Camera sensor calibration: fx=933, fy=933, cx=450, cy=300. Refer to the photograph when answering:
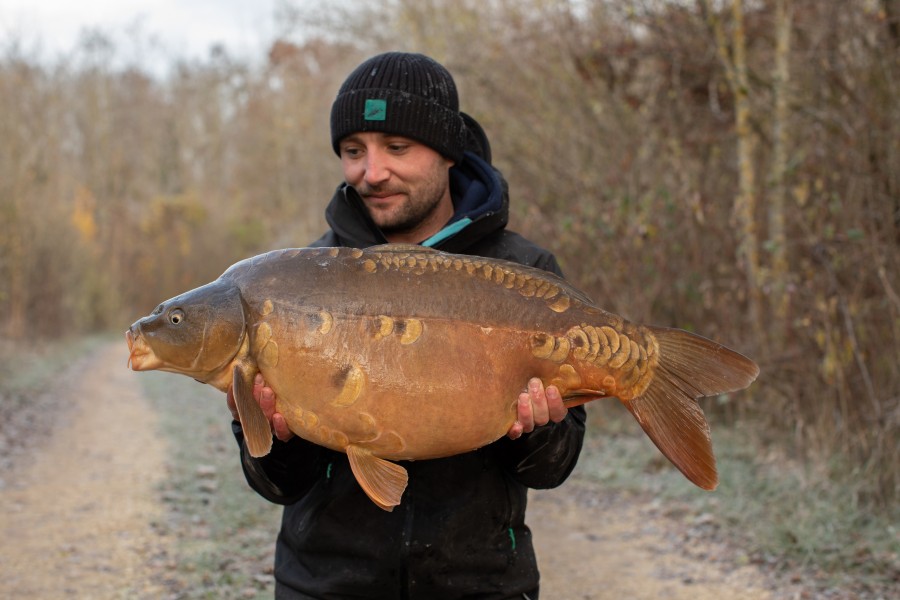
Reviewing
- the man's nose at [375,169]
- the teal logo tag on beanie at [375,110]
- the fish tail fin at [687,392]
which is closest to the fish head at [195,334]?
the man's nose at [375,169]

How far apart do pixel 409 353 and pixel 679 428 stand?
2.02 ft

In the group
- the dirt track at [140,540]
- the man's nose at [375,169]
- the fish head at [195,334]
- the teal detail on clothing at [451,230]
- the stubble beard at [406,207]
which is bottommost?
the dirt track at [140,540]

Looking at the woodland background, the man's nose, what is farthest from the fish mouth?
the woodland background

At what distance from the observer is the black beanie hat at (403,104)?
2451 millimetres

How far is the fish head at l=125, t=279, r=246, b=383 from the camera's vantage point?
6.43 ft

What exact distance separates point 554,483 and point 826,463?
3.07 m

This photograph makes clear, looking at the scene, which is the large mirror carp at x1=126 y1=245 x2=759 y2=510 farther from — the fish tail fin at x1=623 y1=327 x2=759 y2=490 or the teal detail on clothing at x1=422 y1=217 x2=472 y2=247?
the teal detail on clothing at x1=422 y1=217 x2=472 y2=247

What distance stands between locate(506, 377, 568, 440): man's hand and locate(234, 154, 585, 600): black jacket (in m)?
0.12

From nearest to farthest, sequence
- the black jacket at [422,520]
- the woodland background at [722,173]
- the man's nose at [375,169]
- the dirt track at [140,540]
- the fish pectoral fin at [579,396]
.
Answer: the fish pectoral fin at [579,396] → the black jacket at [422,520] → the man's nose at [375,169] → the dirt track at [140,540] → the woodland background at [722,173]

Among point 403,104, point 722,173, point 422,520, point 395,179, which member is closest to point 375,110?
point 403,104

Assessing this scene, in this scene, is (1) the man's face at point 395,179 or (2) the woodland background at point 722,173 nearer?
(1) the man's face at point 395,179

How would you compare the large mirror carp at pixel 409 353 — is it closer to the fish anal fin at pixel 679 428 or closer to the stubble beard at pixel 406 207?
the fish anal fin at pixel 679 428

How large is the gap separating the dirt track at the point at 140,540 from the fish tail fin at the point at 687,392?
2.35 metres

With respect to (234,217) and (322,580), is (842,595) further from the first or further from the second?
(234,217)
